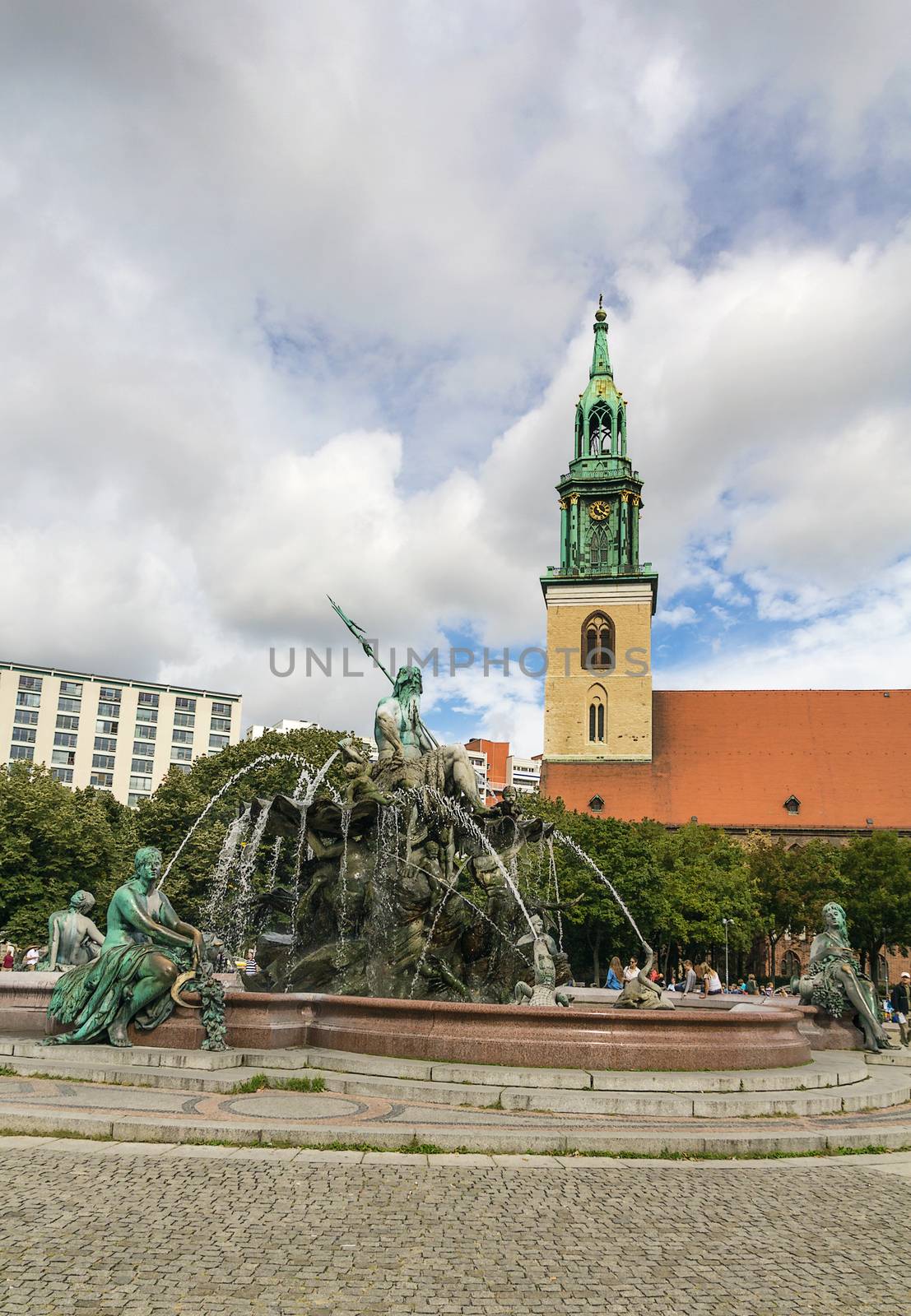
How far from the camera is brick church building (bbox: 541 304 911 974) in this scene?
212 ft

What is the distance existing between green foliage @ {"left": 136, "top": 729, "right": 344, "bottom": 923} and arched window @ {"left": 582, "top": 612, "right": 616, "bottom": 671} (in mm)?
26611

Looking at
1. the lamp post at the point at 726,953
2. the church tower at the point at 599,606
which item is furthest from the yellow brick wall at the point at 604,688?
the lamp post at the point at 726,953

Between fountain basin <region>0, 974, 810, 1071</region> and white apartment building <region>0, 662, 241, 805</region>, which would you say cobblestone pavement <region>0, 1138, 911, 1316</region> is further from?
white apartment building <region>0, 662, 241, 805</region>

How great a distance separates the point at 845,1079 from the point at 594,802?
55.2 metres

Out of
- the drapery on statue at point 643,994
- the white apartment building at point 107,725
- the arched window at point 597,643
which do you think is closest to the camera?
the drapery on statue at point 643,994

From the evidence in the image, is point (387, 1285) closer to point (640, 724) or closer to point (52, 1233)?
point (52, 1233)

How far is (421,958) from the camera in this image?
46.0 ft

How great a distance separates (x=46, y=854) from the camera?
140 ft

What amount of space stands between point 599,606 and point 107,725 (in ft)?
244

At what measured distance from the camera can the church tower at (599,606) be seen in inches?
2694

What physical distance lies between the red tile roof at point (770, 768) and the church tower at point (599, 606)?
210 centimetres

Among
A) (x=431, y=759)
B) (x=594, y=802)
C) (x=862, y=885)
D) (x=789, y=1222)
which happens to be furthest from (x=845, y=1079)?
(x=594, y=802)

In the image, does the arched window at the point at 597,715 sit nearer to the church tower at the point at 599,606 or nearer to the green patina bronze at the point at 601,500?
the church tower at the point at 599,606

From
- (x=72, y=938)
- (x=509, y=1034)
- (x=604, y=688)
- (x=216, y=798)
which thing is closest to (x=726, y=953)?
(x=604, y=688)
